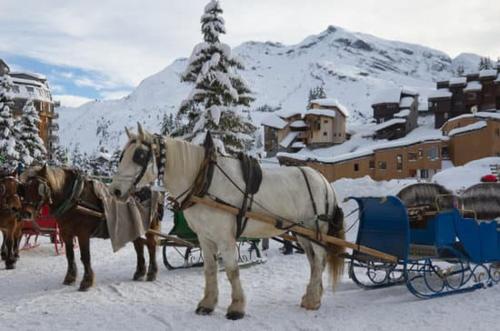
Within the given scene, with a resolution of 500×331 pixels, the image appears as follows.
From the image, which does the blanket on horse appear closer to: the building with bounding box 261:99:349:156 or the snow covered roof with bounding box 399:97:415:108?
the building with bounding box 261:99:349:156

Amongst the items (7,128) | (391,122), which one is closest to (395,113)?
(391,122)

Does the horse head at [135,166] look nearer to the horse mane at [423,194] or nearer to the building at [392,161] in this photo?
the horse mane at [423,194]

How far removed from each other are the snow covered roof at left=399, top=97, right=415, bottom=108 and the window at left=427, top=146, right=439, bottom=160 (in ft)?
53.4

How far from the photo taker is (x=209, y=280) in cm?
693

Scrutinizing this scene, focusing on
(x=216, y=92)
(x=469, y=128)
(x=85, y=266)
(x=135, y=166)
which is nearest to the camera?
(x=135, y=166)

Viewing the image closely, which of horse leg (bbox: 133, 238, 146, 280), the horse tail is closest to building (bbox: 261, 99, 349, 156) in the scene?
horse leg (bbox: 133, 238, 146, 280)

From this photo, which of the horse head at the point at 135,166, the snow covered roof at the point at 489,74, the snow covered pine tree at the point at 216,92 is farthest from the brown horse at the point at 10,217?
the snow covered roof at the point at 489,74

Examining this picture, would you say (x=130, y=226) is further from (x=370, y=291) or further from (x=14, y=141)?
(x=14, y=141)

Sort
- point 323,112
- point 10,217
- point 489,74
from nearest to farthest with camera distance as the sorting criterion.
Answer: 1. point 10,217
2. point 489,74
3. point 323,112

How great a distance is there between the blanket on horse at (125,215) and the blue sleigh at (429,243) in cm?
388

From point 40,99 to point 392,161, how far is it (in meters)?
45.5

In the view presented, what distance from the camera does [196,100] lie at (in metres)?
22.3

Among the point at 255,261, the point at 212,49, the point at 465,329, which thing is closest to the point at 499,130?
the point at 212,49

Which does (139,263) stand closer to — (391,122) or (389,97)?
(391,122)
